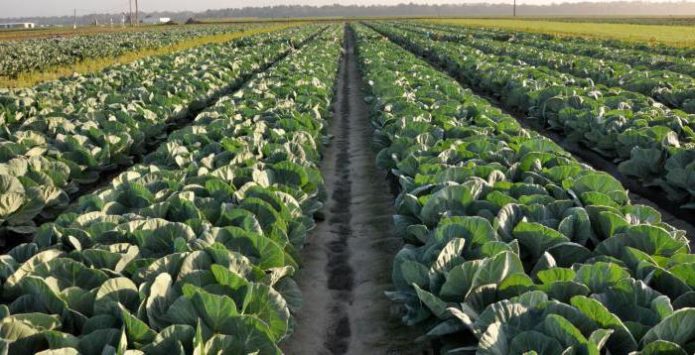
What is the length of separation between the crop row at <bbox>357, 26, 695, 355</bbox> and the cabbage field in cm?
1

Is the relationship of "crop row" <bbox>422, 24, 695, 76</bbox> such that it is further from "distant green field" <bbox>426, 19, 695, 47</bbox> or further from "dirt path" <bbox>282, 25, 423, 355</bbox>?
"dirt path" <bbox>282, 25, 423, 355</bbox>

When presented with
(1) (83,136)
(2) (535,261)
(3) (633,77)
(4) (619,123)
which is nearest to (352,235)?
(2) (535,261)

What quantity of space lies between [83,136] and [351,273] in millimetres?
4415

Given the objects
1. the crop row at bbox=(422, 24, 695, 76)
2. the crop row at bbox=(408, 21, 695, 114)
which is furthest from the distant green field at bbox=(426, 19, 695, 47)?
the crop row at bbox=(408, 21, 695, 114)

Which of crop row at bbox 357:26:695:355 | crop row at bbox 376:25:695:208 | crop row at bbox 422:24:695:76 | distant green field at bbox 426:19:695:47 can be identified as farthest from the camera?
distant green field at bbox 426:19:695:47

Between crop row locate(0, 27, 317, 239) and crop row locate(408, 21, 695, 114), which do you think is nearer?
crop row locate(0, 27, 317, 239)

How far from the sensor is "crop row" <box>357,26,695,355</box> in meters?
2.70

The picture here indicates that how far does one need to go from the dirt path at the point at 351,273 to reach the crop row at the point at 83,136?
287cm

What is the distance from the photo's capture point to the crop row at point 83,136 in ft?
18.8

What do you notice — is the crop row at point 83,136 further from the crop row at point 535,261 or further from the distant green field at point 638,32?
the distant green field at point 638,32

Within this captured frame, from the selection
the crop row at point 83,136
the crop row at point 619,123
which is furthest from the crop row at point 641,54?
the crop row at point 83,136

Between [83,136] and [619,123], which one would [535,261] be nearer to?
[619,123]

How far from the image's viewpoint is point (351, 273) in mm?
5441

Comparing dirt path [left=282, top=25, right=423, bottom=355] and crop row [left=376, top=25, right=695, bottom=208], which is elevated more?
crop row [left=376, top=25, right=695, bottom=208]
